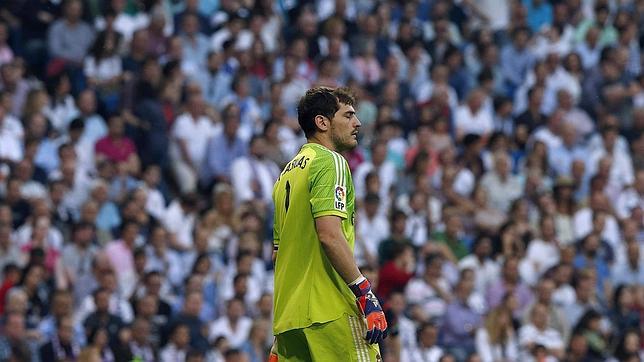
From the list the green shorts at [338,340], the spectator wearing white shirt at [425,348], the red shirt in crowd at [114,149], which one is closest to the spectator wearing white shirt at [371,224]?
the spectator wearing white shirt at [425,348]

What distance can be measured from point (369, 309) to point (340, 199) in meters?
0.66

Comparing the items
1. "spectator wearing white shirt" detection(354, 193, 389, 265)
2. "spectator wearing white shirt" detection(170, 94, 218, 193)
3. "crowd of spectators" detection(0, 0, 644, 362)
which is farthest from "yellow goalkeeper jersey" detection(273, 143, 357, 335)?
"spectator wearing white shirt" detection(170, 94, 218, 193)

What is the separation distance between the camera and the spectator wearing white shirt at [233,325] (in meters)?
15.6

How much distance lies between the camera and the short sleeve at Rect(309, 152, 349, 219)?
8695 mm

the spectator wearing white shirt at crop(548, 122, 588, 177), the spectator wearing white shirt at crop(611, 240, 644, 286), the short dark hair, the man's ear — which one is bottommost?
the man's ear

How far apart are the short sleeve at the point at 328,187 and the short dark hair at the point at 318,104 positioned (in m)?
0.29

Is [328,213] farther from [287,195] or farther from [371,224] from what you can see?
[371,224]

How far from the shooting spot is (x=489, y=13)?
79.5ft

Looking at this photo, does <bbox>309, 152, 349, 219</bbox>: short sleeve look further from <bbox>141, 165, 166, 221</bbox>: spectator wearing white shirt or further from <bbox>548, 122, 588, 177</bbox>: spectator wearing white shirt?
<bbox>548, 122, 588, 177</bbox>: spectator wearing white shirt

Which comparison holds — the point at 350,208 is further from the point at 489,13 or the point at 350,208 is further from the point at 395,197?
the point at 489,13

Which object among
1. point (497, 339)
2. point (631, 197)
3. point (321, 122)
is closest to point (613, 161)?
point (631, 197)

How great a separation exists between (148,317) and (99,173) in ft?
8.07

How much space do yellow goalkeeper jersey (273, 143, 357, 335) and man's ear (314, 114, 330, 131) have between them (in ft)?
0.39

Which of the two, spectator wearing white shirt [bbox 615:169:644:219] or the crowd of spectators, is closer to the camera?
the crowd of spectators
